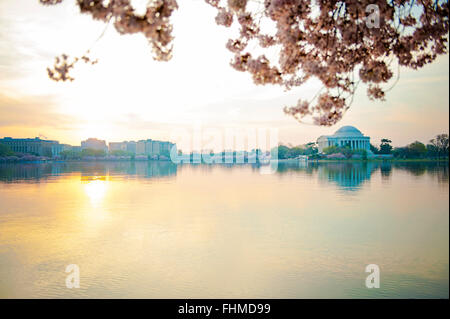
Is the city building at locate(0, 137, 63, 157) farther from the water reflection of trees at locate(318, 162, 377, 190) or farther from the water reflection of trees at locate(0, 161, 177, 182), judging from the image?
the water reflection of trees at locate(318, 162, 377, 190)

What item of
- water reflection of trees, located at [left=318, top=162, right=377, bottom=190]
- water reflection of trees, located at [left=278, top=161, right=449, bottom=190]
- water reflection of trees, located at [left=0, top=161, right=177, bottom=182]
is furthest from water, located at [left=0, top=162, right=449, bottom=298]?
water reflection of trees, located at [left=0, top=161, right=177, bottom=182]

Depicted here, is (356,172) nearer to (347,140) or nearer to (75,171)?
(75,171)

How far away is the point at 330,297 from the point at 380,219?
8.35 meters

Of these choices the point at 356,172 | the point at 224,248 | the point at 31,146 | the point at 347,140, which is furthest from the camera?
the point at 31,146

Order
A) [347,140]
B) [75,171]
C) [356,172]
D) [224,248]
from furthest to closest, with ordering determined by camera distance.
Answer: [347,140]
[75,171]
[356,172]
[224,248]

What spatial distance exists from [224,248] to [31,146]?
126m

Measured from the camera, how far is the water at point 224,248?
27.4 feet

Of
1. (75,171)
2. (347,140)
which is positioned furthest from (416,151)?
(75,171)

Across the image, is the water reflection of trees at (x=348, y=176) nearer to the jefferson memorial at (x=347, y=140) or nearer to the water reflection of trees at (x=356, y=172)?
the water reflection of trees at (x=356, y=172)

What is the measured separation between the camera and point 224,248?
11117 mm

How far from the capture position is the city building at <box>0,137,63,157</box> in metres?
119
